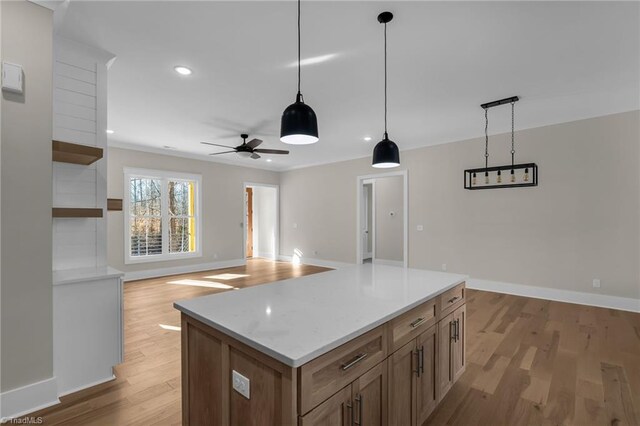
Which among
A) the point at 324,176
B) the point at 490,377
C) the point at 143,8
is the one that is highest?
the point at 143,8

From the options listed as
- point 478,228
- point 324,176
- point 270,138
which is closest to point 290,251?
point 324,176

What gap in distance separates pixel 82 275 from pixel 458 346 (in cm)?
289

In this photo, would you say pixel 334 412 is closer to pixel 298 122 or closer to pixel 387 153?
pixel 298 122

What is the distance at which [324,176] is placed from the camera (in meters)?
7.44

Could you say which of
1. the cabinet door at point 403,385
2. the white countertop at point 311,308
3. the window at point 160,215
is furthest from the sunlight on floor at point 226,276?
the cabinet door at point 403,385

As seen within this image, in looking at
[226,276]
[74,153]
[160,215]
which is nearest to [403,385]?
[74,153]

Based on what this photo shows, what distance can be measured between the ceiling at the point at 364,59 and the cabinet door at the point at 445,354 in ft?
7.08

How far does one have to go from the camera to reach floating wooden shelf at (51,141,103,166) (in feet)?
6.88

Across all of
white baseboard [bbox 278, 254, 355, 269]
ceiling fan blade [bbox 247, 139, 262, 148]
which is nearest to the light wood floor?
ceiling fan blade [bbox 247, 139, 262, 148]

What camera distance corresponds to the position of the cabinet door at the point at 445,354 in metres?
1.88

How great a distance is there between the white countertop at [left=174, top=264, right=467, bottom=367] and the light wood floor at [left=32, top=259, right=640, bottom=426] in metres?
0.91

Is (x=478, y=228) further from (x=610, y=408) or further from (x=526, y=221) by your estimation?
(x=610, y=408)

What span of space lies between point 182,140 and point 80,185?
318cm

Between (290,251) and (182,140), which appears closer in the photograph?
(182,140)
